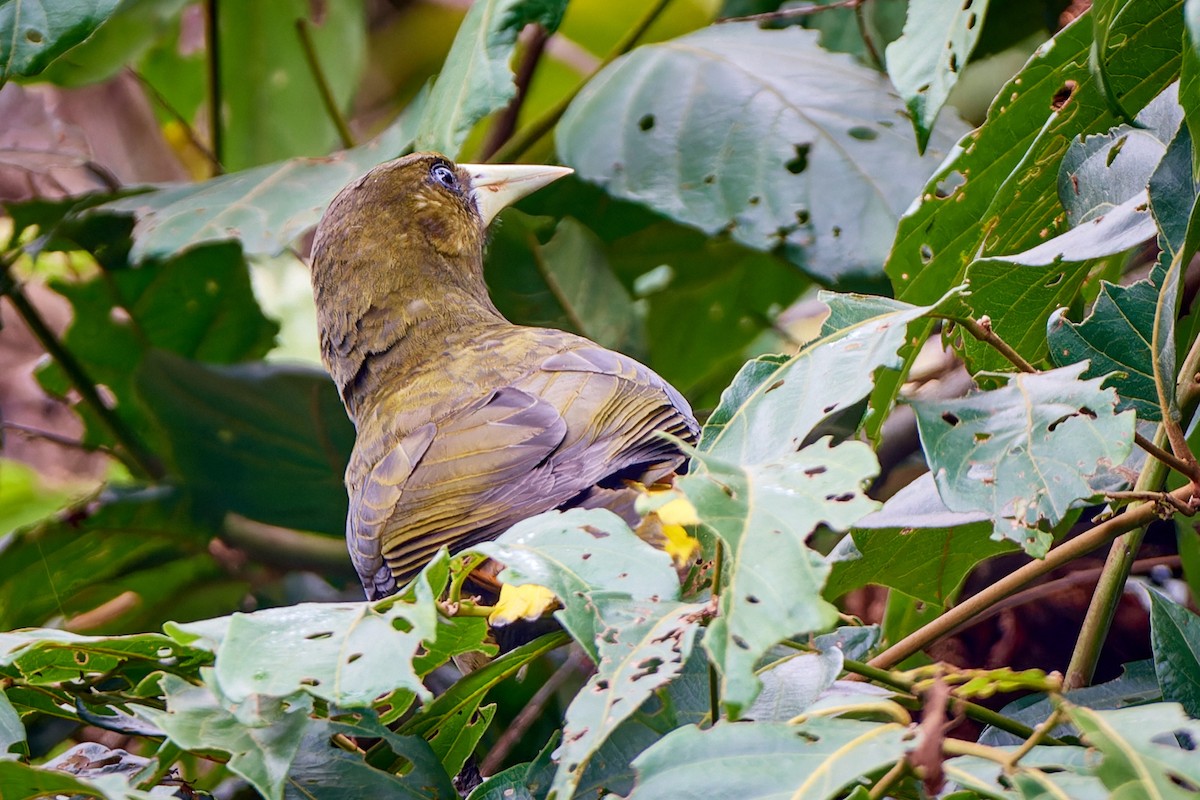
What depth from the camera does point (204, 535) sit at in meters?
2.90

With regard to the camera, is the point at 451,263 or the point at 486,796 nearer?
the point at 486,796

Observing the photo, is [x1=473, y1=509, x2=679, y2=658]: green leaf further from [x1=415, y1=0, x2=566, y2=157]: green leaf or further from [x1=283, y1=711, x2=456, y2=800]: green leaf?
[x1=415, y1=0, x2=566, y2=157]: green leaf

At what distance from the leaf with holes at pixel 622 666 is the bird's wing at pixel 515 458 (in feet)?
2.49

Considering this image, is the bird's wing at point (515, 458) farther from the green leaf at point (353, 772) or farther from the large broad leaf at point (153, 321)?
the large broad leaf at point (153, 321)

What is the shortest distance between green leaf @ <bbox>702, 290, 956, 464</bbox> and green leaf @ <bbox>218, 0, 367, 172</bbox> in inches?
104

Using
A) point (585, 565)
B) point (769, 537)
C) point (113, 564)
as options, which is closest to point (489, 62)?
point (585, 565)

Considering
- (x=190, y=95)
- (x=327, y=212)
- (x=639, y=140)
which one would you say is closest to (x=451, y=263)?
(x=327, y=212)

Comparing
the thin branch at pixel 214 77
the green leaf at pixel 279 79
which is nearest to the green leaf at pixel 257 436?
the thin branch at pixel 214 77

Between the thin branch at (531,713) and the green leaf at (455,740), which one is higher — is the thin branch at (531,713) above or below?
below

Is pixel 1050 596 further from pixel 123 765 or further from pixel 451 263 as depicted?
pixel 123 765

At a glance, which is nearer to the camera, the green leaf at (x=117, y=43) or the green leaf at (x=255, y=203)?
the green leaf at (x=255, y=203)

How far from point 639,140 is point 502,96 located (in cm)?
70

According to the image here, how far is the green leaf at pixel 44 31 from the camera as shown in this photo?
1928mm

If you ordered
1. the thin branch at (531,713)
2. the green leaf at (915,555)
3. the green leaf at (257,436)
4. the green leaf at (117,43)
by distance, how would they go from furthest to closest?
1. the green leaf at (117,43)
2. the green leaf at (257,436)
3. the thin branch at (531,713)
4. the green leaf at (915,555)
